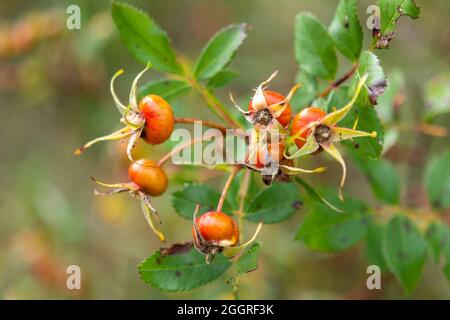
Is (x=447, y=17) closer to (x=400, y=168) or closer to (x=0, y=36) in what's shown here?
(x=400, y=168)

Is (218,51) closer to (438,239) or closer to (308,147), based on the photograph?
(308,147)

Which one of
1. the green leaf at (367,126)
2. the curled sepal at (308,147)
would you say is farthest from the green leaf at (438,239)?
the curled sepal at (308,147)

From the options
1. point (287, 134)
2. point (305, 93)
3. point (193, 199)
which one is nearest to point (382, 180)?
point (305, 93)

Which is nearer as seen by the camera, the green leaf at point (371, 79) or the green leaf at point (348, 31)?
the green leaf at point (371, 79)

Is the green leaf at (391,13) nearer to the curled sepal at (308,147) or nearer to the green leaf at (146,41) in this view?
the curled sepal at (308,147)

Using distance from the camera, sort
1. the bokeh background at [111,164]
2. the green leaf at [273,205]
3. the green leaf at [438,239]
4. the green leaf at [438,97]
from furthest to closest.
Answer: the bokeh background at [111,164] < the green leaf at [438,97] < the green leaf at [438,239] < the green leaf at [273,205]

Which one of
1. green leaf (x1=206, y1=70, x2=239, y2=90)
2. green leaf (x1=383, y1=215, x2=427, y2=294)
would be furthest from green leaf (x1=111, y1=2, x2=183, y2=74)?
green leaf (x1=383, y1=215, x2=427, y2=294)

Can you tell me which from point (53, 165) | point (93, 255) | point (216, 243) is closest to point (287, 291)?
point (93, 255)
